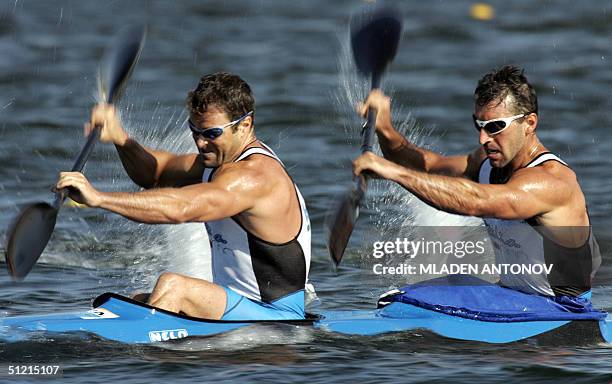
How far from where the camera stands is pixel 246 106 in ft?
22.9

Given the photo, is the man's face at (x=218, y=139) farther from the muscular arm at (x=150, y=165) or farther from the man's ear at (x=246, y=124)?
the muscular arm at (x=150, y=165)

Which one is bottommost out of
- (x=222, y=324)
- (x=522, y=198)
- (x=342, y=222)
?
(x=222, y=324)

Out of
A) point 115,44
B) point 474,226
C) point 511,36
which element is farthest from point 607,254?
point 511,36

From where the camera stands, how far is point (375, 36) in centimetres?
853

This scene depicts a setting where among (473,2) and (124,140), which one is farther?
(473,2)

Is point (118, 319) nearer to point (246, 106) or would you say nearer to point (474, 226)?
point (246, 106)

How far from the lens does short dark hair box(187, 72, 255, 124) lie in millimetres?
6891

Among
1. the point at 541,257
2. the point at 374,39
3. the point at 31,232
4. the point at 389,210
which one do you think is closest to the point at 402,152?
the point at 374,39

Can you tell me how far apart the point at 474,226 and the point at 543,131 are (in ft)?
18.9

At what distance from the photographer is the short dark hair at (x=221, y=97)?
6.89 m

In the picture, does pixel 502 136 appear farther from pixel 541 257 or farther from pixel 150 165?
pixel 150 165

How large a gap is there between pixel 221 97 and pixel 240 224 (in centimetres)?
70

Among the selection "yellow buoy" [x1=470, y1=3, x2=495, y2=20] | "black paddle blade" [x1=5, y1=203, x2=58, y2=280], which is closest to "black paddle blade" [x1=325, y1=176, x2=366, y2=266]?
"black paddle blade" [x1=5, y1=203, x2=58, y2=280]

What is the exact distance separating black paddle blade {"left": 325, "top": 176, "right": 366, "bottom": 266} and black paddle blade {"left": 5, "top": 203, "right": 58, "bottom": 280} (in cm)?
159
